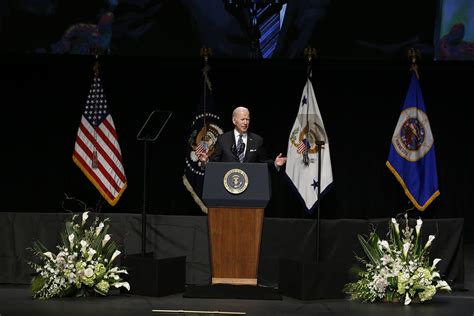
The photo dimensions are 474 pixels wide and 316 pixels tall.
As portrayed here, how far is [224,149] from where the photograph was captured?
306 inches

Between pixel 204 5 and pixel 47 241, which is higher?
pixel 204 5

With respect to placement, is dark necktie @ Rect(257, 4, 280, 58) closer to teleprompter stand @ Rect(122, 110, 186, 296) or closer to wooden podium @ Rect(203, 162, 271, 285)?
teleprompter stand @ Rect(122, 110, 186, 296)

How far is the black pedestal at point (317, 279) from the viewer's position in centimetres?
742

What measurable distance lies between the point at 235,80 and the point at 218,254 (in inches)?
166

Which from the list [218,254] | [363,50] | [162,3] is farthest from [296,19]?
[218,254]

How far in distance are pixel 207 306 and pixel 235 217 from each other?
0.88 m

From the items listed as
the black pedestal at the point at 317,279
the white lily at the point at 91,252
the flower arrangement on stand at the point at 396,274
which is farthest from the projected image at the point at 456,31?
the white lily at the point at 91,252

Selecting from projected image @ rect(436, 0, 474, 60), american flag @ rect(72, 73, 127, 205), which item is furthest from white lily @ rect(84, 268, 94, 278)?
projected image @ rect(436, 0, 474, 60)

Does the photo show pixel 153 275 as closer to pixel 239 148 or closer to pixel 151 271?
pixel 151 271

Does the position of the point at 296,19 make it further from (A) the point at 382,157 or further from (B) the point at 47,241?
(B) the point at 47,241

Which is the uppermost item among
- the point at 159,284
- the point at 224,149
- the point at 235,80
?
the point at 235,80

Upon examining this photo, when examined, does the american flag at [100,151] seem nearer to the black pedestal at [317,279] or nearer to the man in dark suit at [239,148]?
the man in dark suit at [239,148]

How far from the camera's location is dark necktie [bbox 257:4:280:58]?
1050 centimetres

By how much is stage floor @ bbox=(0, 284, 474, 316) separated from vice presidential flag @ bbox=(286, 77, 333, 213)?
9.71 feet
